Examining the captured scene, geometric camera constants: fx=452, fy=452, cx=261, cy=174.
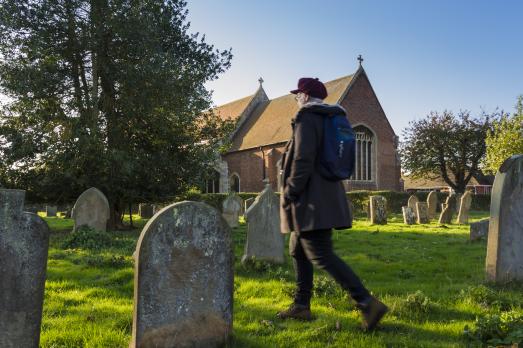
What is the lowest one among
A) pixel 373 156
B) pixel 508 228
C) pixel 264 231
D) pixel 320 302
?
pixel 320 302

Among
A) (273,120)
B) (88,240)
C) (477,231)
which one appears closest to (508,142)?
(273,120)

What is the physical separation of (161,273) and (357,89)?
3313 centimetres

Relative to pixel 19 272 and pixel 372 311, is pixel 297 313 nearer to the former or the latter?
pixel 372 311

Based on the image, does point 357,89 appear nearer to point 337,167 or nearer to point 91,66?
point 91,66

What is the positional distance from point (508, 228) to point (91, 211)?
8976 millimetres

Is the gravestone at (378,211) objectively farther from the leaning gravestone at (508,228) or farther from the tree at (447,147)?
the tree at (447,147)

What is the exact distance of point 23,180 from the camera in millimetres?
14266

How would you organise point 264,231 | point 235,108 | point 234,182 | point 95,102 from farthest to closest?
1. point 235,108
2. point 234,182
3. point 95,102
4. point 264,231

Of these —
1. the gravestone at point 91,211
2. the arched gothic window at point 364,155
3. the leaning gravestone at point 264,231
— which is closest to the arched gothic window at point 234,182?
the arched gothic window at point 364,155

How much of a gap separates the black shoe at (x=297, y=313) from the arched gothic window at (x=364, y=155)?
31243mm

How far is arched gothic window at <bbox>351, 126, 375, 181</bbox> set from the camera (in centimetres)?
3488

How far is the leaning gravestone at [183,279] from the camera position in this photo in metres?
3.21

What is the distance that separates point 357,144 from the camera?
111ft

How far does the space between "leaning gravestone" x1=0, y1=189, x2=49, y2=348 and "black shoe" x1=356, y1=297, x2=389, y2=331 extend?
8.07 feet
